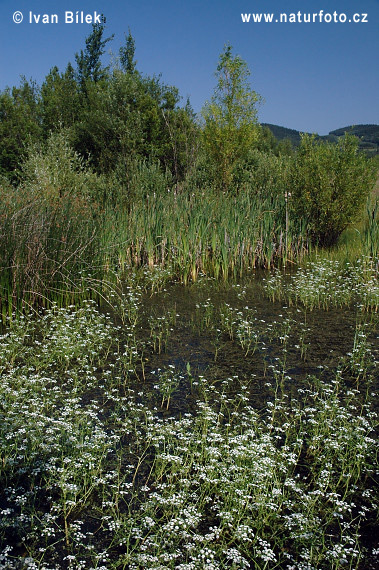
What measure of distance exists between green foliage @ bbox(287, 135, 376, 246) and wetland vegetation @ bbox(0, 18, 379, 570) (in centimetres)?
5

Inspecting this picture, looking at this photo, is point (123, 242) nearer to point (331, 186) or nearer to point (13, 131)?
point (331, 186)

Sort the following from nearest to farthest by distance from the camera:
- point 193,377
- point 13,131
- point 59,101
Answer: point 193,377
point 13,131
point 59,101

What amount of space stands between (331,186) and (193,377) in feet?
30.5

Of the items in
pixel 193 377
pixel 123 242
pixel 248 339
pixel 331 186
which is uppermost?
pixel 331 186

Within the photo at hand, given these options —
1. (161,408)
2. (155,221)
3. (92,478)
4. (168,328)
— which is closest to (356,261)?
(155,221)

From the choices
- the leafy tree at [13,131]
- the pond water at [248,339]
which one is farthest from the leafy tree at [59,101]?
the pond water at [248,339]

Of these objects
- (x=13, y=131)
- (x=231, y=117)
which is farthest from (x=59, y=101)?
(x=231, y=117)

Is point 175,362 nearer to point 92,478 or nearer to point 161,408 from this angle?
point 161,408

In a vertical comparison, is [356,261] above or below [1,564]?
above

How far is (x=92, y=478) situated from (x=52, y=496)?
1.11ft

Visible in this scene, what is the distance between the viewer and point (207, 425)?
462 centimetres

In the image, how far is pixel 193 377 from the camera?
19.9ft

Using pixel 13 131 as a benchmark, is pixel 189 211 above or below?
below

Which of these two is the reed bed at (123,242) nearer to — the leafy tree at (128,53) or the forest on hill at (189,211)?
the forest on hill at (189,211)
